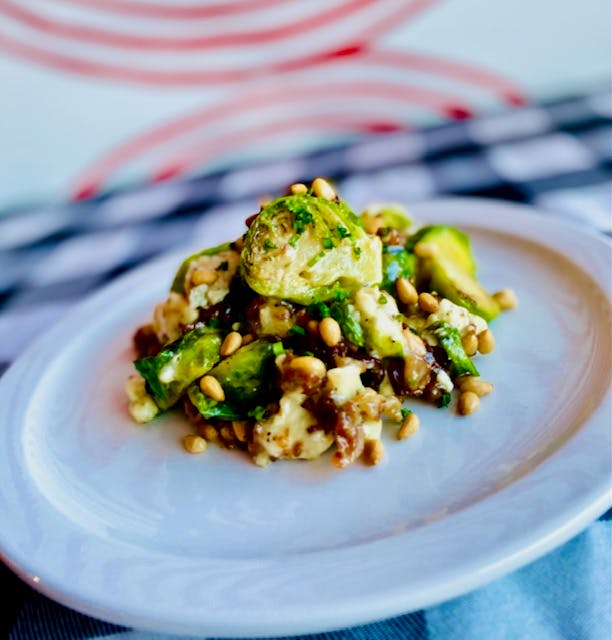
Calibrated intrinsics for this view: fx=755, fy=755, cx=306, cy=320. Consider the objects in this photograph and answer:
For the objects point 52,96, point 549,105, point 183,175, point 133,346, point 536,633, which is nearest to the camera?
point 536,633

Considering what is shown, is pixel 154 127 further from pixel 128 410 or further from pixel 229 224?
pixel 128 410

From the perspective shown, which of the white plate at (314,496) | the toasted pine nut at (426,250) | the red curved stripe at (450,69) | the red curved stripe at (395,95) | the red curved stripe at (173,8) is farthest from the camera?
the red curved stripe at (395,95)

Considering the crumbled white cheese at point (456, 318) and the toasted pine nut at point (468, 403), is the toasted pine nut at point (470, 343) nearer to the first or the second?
the crumbled white cheese at point (456, 318)

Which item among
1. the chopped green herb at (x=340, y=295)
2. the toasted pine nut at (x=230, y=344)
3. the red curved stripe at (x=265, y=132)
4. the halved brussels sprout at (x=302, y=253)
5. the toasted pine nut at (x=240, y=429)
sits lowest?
the red curved stripe at (x=265, y=132)

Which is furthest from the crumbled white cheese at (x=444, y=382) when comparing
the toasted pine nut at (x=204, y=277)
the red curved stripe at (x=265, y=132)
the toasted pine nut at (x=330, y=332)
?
the red curved stripe at (x=265, y=132)

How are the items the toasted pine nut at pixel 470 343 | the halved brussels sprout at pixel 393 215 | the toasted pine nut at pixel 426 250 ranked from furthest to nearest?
the halved brussels sprout at pixel 393 215 → the toasted pine nut at pixel 426 250 → the toasted pine nut at pixel 470 343

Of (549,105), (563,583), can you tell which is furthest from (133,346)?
(549,105)

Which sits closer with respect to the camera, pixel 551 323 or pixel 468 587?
pixel 468 587
